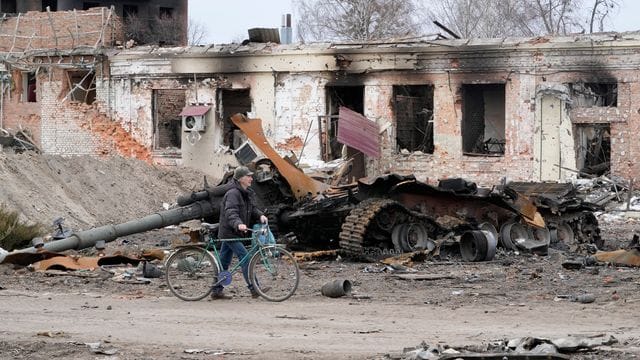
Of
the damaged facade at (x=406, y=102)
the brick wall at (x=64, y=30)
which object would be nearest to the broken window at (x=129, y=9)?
the brick wall at (x=64, y=30)

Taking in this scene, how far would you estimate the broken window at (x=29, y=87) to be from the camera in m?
42.2

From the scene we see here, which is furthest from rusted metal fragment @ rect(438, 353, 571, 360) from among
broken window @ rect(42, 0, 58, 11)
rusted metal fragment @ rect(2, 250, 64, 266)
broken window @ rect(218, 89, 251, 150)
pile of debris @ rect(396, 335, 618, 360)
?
broken window @ rect(42, 0, 58, 11)

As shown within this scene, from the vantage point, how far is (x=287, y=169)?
22.4 m

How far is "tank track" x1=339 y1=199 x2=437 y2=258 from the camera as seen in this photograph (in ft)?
65.5

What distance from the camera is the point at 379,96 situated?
1409 inches

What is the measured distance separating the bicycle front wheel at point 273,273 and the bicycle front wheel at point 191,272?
1.63 ft

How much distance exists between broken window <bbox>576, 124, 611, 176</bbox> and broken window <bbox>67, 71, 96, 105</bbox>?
52.2ft

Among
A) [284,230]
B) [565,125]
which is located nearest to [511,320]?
[284,230]

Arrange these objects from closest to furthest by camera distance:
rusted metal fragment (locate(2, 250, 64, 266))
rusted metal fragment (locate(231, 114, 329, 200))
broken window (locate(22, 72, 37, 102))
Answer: rusted metal fragment (locate(2, 250, 64, 266)) < rusted metal fragment (locate(231, 114, 329, 200)) < broken window (locate(22, 72, 37, 102))

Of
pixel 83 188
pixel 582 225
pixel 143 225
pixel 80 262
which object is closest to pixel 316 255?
pixel 143 225

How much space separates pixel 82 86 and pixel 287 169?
20.5 meters

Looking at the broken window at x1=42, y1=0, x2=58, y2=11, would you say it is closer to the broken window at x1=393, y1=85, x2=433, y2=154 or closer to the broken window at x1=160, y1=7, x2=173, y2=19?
the broken window at x1=160, y1=7, x2=173, y2=19

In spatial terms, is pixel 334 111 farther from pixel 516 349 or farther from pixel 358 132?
pixel 516 349

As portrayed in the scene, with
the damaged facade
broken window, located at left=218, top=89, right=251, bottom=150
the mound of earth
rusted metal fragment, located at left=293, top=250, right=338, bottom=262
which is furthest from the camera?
broken window, located at left=218, top=89, right=251, bottom=150
